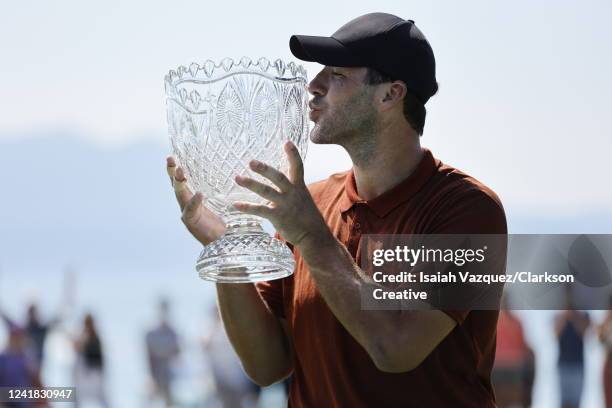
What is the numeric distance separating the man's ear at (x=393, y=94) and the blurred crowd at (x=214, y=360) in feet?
7.40

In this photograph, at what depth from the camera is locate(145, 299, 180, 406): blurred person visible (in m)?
8.01

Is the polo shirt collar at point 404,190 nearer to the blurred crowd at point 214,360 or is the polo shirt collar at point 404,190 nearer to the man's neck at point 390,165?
the man's neck at point 390,165

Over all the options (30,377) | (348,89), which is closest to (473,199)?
(348,89)

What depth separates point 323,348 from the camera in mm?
2891

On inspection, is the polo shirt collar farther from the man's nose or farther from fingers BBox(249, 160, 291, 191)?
fingers BBox(249, 160, 291, 191)

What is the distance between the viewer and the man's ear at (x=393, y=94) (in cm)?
294

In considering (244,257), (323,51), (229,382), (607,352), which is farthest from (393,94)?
(229,382)

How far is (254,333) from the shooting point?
9.89ft

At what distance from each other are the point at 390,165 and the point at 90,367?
5625 mm

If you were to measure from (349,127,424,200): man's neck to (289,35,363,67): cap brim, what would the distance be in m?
0.23

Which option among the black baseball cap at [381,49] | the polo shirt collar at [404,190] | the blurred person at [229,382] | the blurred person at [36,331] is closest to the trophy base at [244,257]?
the polo shirt collar at [404,190]

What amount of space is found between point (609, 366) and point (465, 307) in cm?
384

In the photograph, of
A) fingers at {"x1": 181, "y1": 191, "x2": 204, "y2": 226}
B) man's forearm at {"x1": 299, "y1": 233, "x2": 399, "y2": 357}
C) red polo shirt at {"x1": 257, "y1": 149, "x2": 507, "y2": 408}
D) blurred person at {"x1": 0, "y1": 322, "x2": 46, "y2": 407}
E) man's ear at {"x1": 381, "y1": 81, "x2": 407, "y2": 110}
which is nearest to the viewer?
man's forearm at {"x1": 299, "y1": 233, "x2": 399, "y2": 357}

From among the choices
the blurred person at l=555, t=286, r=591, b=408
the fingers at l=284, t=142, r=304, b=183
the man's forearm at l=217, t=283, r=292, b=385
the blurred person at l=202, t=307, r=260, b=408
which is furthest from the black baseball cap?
the blurred person at l=202, t=307, r=260, b=408
